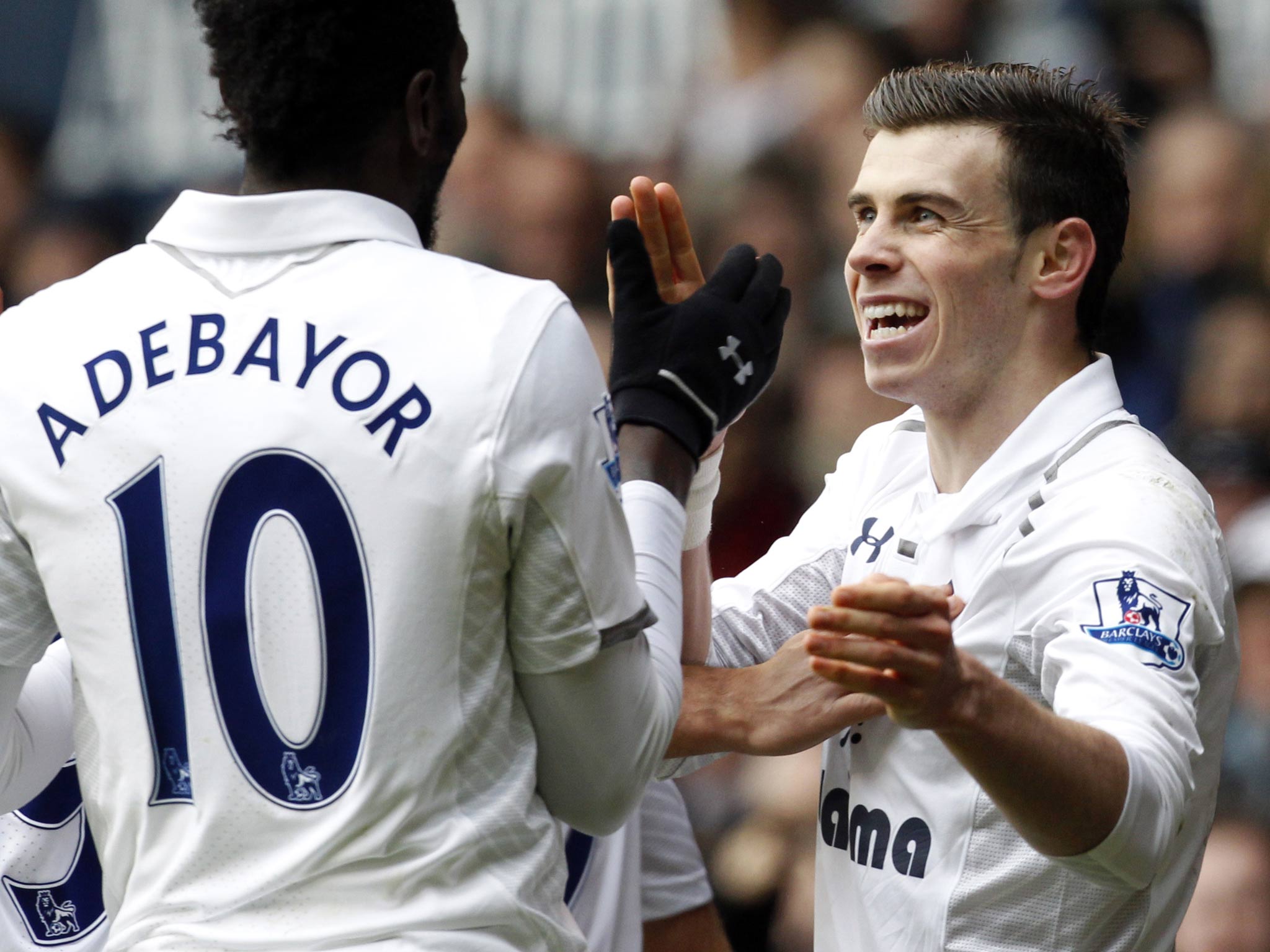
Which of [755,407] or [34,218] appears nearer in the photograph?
[755,407]

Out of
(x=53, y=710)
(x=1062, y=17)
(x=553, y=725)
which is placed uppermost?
(x=1062, y=17)

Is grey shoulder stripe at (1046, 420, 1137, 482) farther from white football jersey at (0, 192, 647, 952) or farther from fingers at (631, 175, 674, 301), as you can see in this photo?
white football jersey at (0, 192, 647, 952)

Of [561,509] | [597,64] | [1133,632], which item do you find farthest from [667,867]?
[597,64]

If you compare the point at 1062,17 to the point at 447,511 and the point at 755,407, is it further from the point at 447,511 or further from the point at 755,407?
the point at 447,511

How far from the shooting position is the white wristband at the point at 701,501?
2271mm

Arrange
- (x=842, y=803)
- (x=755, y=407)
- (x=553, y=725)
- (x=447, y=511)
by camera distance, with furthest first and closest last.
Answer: (x=755, y=407) < (x=842, y=803) < (x=553, y=725) < (x=447, y=511)

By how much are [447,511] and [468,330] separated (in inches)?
6.4

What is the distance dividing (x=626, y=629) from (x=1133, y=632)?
630 mm

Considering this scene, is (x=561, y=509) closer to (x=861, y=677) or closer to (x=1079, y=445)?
(x=861, y=677)

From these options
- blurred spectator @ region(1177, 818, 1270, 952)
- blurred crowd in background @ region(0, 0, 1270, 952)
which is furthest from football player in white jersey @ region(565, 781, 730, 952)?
blurred spectator @ region(1177, 818, 1270, 952)

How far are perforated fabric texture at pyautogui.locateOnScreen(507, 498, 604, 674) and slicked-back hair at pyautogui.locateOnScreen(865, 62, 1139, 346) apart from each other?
3.67 ft

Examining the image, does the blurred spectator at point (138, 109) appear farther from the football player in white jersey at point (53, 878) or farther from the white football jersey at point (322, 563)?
the white football jersey at point (322, 563)

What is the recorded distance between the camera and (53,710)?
1715mm

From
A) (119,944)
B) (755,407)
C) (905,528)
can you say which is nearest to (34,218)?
(755,407)
